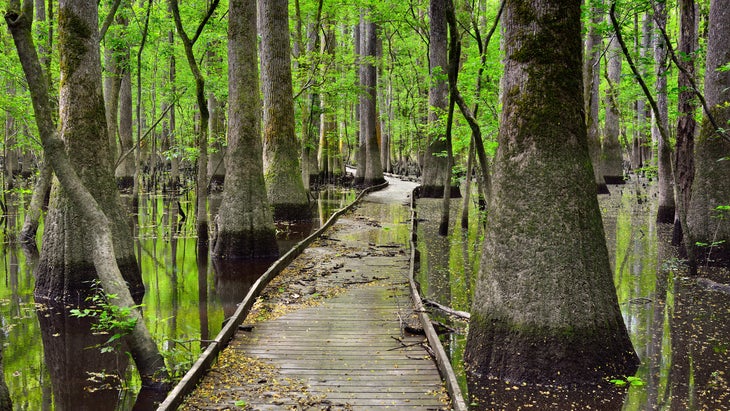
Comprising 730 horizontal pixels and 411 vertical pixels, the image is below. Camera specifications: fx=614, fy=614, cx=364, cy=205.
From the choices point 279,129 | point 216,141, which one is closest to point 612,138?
point 216,141

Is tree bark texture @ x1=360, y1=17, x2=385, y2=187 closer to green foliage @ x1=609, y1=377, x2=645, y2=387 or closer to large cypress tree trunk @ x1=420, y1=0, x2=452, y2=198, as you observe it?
large cypress tree trunk @ x1=420, y1=0, x2=452, y2=198

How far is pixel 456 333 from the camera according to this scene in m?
7.55

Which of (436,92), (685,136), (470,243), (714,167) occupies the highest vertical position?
(436,92)

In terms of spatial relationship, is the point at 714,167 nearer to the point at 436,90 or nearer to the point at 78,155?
the point at 78,155

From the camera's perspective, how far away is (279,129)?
16.2m

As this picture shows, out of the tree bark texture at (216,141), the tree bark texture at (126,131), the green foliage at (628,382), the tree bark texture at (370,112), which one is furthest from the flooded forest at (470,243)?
the tree bark texture at (370,112)

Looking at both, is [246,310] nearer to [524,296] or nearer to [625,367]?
[524,296]

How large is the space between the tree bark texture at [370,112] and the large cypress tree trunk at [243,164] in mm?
15450

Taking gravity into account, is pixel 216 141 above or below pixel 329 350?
above

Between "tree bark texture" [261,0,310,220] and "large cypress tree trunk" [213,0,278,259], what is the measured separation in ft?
11.4

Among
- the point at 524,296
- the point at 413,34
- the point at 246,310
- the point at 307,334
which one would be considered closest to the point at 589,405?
the point at 524,296

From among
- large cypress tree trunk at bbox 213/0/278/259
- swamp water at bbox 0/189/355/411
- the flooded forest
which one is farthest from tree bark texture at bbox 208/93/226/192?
large cypress tree trunk at bbox 213/0/278/259

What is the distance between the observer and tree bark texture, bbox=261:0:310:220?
16078mm

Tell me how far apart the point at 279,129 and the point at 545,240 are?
11.4m
